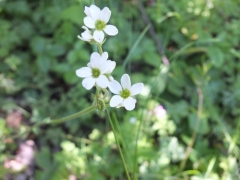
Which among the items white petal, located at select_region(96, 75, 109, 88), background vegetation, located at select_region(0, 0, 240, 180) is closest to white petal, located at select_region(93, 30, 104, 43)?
white petal, located at select_region(96, 75, 109, 88)

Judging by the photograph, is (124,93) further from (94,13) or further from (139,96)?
(139,96)

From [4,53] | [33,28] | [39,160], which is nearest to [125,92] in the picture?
[39,160]

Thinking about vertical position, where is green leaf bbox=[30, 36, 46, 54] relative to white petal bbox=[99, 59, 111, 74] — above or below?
above

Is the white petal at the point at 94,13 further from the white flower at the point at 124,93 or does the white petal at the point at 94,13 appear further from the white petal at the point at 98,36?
the white flower at the point at 124,93

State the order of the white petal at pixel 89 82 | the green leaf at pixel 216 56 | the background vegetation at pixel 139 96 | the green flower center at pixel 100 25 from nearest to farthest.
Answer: the white petal at pixel 89 82 → the green flower center at pixel 100 25 → the background vegetation at pixel 139 96 → the green leaf at pixel 216 56

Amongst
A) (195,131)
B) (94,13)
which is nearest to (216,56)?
(195,131)

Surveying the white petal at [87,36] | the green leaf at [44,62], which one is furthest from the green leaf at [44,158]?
the white petal at [87,36]

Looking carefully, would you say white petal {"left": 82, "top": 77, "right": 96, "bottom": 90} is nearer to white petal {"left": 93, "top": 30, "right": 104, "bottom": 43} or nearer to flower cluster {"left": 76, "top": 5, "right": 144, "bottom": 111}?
flower cluster {"left": 76, "top": 5, "right": 144, "bottom": 111}
